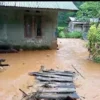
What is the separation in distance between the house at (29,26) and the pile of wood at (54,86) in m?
4.88

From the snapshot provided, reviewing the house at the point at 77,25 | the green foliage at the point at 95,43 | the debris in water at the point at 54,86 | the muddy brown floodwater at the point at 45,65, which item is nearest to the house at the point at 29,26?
the muddy brown floodwater at the point at 45,65

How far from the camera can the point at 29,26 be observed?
549 inches

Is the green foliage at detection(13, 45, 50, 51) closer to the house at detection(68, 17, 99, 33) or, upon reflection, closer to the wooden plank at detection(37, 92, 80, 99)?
the wooden plank at detection(37, 92, 80, 99)

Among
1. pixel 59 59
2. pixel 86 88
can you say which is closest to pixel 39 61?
pixel 59 59

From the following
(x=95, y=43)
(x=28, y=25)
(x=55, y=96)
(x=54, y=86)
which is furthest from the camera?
(x=28, y=25)

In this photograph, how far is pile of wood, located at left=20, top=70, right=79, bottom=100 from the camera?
6.54 metres

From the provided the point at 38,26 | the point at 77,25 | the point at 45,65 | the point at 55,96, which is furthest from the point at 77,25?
the point at 55,96

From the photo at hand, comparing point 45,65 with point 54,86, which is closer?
point 54,86

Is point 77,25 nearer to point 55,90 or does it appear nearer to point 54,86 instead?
point 54,86

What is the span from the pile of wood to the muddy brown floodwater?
31cm

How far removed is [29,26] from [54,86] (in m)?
7.01

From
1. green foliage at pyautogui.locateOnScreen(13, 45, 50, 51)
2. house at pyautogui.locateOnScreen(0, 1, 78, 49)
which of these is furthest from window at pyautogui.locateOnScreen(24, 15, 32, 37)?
green foliage at pyautogui.locateOnScreen(13, 45, 50, 51)

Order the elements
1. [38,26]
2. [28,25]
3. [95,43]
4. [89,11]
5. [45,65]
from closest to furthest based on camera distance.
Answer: [45,65]
[95,43]
[28,25]
[38,26]
[89,11]

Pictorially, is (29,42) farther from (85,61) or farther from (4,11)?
(85,61)
